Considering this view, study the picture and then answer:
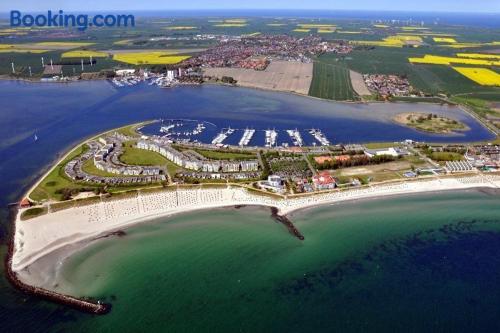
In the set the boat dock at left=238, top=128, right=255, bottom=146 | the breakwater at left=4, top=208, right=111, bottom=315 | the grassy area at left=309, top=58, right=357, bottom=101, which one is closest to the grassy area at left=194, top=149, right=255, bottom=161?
the boat dock at left=238, top=128, right=255, bottom=146

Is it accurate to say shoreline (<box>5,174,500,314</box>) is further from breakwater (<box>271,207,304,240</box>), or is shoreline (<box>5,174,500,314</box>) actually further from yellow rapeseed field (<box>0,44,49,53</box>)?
yellow rapeseed field (<box>0,44,49,53</box>)

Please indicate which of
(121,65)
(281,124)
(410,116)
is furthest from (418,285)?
(121,65)

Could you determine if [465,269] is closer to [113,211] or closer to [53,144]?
[113,211]

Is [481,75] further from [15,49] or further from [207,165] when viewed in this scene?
[15,49]

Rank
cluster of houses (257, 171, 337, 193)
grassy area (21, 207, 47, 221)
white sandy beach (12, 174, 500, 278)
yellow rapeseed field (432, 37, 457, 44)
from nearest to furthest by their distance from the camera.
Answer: white sandy beach (12, 174, 500, 278)
grassy area (21, 207, 47, 221)
cluster of houses (257, 171, 337, 193)
yellow rapeseed field (432, 37, 457, 44)

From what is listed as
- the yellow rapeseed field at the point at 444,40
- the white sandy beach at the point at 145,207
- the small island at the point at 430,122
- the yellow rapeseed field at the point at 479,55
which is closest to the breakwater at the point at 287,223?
the white sandy beach at the point at 145,207

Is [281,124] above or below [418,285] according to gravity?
above
